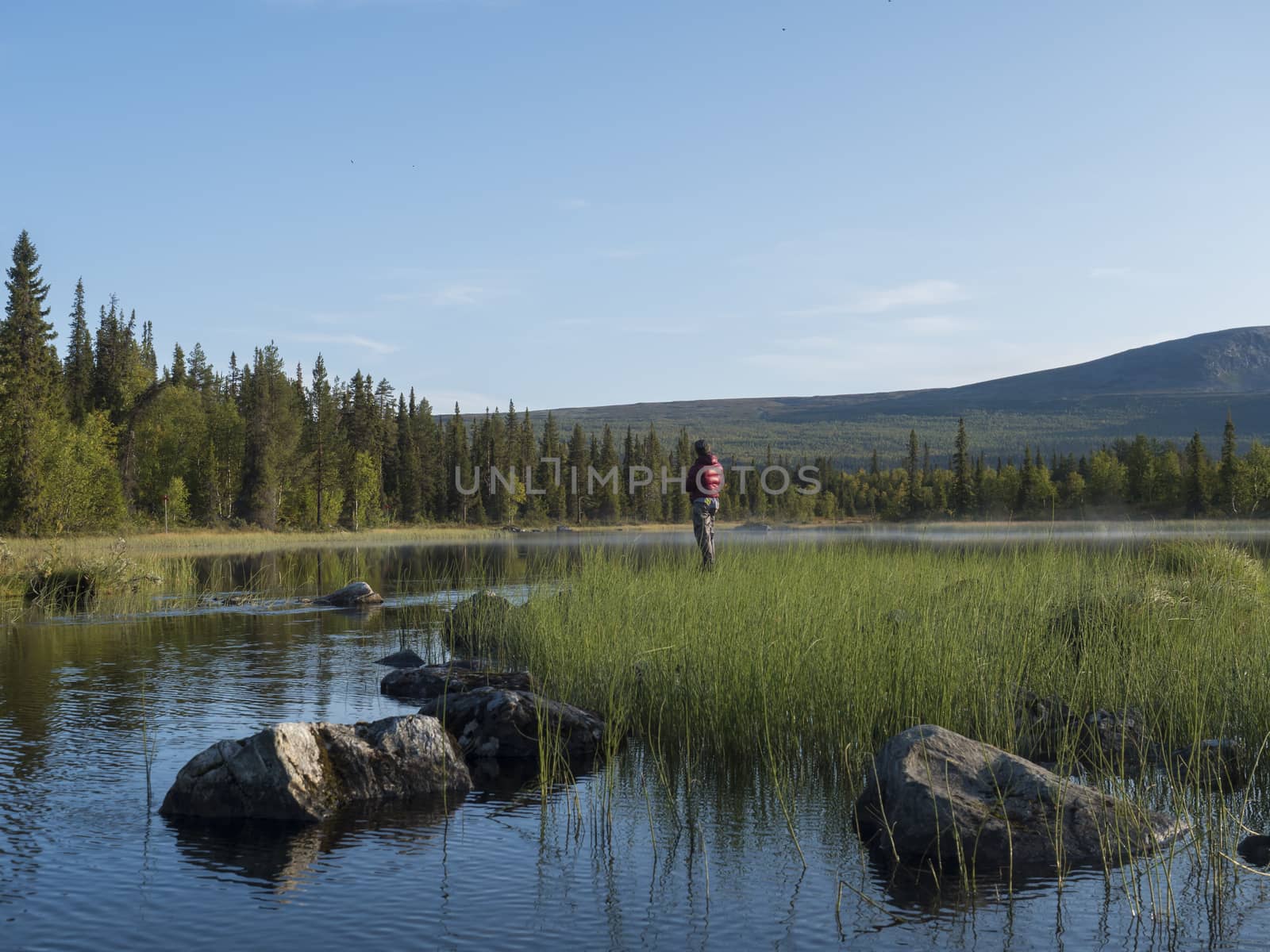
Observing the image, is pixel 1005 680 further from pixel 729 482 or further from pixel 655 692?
pixel 729 482

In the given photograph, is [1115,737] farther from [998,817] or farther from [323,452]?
[323,452]

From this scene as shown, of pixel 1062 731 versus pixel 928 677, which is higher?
pixel 928 677

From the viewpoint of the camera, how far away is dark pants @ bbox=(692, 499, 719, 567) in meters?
16.6

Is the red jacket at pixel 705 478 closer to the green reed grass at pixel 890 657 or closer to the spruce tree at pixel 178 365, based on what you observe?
the green reed grass at pixel 890 657

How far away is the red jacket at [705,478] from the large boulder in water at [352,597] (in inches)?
301

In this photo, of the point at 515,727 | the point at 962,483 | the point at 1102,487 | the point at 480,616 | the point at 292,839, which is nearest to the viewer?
the point at 292,839

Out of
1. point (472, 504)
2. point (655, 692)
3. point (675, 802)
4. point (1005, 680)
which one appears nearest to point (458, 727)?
point (655, 692)

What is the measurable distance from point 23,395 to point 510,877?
52.9 m

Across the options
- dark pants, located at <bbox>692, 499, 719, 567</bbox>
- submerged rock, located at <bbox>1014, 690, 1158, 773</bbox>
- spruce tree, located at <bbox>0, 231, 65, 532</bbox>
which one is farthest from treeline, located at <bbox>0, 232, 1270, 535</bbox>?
submerged rock, located at <bbox>1014, 690, 1158, 773</bbox>

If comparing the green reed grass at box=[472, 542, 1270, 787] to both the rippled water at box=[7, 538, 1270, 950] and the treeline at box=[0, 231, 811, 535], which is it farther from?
the treeline at box=[0, 231, 811, 535]

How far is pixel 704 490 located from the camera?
16.9 metres

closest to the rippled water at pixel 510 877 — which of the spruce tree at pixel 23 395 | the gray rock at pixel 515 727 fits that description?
the gray rock at pixel 515 727

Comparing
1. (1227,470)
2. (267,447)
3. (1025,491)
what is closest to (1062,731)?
(267,447)

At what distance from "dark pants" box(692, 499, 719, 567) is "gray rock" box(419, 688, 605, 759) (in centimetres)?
718
